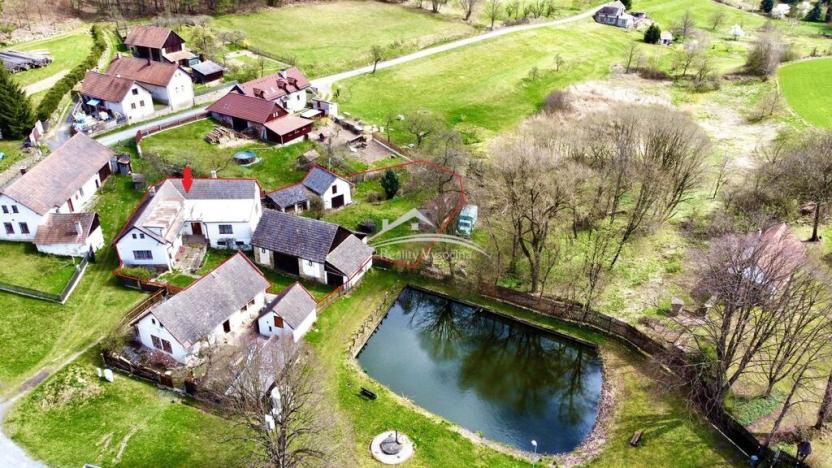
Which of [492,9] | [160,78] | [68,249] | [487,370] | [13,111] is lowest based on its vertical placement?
[487,370]

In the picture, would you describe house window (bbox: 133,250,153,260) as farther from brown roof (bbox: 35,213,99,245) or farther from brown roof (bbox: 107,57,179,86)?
brown roof (bbox: 107,57,179,86)

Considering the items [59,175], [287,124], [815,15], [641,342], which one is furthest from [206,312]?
[815,15]

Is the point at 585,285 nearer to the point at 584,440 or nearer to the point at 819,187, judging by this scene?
the point at 584,440

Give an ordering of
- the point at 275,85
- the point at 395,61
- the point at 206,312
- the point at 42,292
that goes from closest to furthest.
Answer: the point at 206,312, the point at 42,292, the point at 275,85, the point at 395,61

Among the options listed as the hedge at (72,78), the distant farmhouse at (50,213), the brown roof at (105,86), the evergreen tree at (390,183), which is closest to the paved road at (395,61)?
the brown roof at (105,86)

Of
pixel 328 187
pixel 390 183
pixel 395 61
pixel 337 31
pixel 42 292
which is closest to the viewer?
pixel 42 292

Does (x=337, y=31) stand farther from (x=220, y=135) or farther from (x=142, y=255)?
(x=142, y=255)

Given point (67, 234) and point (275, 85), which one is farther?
point (275, 85)
